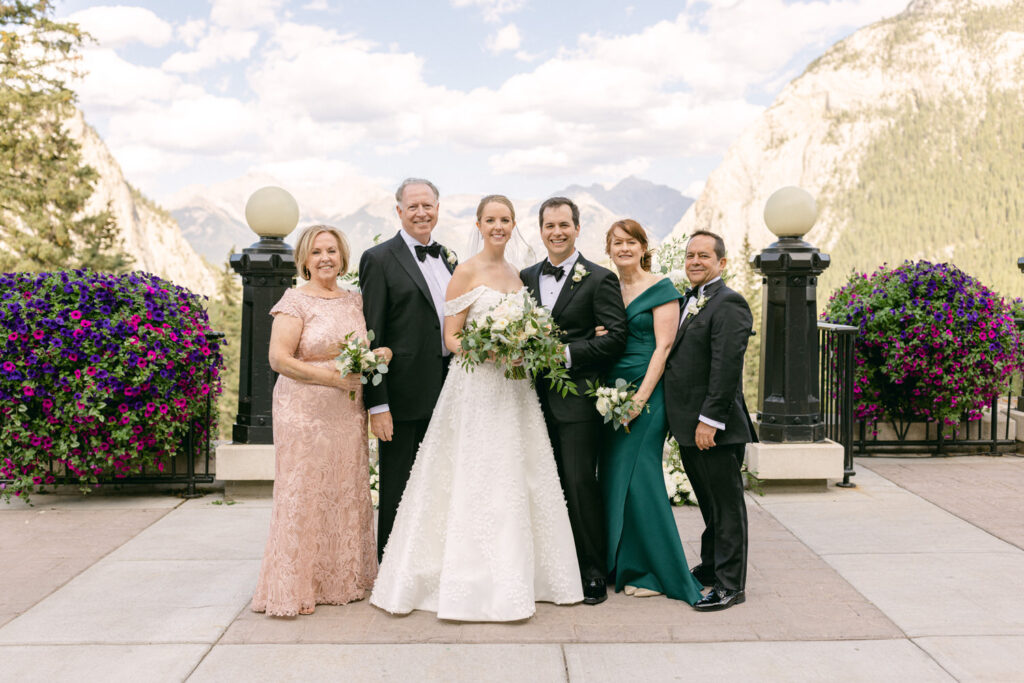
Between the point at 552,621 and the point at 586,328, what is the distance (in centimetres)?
143

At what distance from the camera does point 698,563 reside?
520 cm

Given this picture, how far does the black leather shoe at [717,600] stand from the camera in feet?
14.3

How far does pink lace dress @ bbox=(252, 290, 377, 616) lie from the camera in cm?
431

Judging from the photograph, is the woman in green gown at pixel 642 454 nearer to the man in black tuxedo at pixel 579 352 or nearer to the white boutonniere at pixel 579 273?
the man in black tuxedo at pixel 579 352

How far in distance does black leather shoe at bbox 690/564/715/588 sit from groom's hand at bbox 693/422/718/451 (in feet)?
2.75

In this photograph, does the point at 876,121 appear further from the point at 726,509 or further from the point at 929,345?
the point at 726,509

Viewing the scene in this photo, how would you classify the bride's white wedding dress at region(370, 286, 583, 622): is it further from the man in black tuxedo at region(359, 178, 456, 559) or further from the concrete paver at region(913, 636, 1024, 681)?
the concrete paver at region(913, 636, 1024, 681)

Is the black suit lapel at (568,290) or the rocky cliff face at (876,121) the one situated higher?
the rocky cliff face at (876,121)

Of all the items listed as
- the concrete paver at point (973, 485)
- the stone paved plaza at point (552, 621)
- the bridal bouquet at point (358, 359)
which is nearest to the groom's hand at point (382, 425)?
the bridal bouquet at point (358, 359)

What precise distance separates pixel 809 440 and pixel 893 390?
69.2 inches

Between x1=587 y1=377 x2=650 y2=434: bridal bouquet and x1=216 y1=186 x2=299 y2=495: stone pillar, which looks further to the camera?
x1=216 y1=186 x2=299 y2=495: stone pillar

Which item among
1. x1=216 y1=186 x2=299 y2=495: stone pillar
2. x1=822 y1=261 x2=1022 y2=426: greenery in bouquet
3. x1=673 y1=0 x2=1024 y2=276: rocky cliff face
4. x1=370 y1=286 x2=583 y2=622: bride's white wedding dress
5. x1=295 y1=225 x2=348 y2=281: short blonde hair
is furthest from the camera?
x1=673 y1=0 x2=1024 y2=276: rocky cliff face

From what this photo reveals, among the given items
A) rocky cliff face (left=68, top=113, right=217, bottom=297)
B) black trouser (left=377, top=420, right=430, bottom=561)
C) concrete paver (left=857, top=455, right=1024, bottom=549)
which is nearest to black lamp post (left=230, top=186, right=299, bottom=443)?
black trouser (left=377, top=420, right=430, bottom=561)

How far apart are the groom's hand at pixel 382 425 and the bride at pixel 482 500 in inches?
7.5
